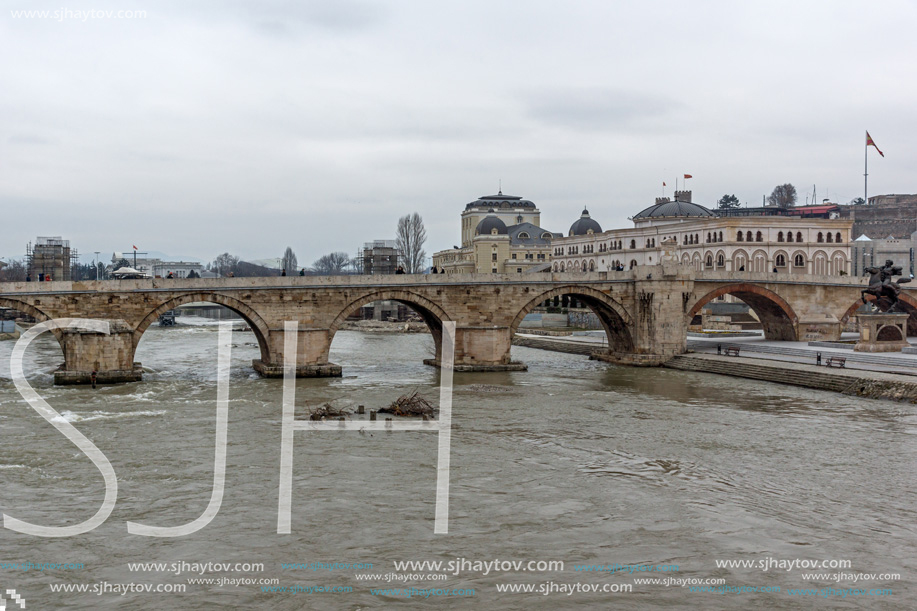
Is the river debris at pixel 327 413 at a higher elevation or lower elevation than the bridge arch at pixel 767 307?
lower

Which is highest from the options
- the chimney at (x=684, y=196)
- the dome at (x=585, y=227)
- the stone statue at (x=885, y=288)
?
the chimney at (x=684, y=196)

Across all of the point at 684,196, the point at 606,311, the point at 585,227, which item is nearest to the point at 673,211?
the point at 585,227

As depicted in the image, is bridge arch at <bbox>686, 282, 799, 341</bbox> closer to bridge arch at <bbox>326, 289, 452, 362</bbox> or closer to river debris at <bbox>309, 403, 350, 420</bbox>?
bridge arch at <bbox>326, 289, 452, 362</bbox>

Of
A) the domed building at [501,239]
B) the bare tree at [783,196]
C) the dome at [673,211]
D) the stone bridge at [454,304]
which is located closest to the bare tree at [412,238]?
the domed building at [501,239]

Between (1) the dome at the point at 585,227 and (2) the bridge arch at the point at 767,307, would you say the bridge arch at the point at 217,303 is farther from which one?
(1) the dome at the point at 585,227

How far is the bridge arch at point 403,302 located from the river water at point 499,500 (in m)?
6.77

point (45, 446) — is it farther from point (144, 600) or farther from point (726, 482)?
point (726, 482)

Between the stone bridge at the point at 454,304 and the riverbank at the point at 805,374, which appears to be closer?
the riverbank at the point at 805,374

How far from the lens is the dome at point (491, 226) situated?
84.6 m

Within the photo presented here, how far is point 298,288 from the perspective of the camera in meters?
32.1

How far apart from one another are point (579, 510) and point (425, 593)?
421 cm

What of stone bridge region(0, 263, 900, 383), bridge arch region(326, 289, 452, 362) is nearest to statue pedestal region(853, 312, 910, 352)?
stone bridge region(0, 263, 900, 383)

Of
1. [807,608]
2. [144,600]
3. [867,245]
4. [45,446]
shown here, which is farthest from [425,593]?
[867,245]

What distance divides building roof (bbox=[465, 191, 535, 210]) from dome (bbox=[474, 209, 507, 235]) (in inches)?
340
